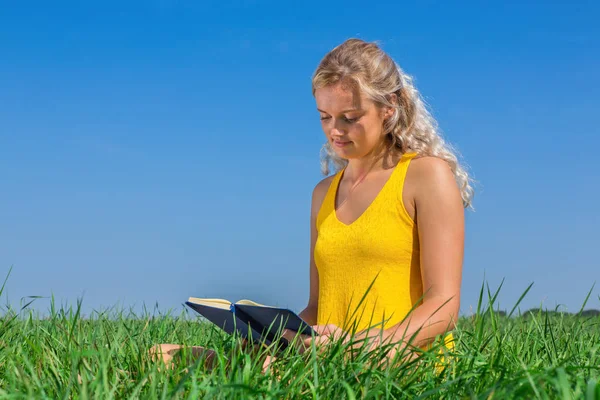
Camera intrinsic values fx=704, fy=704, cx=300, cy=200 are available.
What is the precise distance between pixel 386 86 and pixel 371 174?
17.7 inches

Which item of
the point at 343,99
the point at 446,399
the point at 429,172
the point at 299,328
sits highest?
the point at 343,99

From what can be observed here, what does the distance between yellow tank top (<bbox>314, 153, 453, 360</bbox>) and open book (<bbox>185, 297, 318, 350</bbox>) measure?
55cm

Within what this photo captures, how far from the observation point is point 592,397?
5.00 ft

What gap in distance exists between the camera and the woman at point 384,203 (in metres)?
3.16

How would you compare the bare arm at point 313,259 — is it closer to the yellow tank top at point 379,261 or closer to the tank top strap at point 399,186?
the yellow tank top at point 379,261

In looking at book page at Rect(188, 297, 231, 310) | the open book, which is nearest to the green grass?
the open book

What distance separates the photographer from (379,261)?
3.32m

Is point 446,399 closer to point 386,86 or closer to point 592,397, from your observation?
point 592,397

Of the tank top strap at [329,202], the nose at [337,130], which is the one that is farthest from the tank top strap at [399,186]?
the tank top strap at [329,202]

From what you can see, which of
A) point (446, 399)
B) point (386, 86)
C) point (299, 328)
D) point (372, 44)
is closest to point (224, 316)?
point (299, 328)

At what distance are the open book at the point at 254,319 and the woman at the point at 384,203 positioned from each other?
494 mm

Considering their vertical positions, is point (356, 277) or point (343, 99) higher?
point (343, 99)

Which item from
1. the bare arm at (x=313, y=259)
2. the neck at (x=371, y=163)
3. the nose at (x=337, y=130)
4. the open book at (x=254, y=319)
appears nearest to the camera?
the open book at (x=254, y=319)

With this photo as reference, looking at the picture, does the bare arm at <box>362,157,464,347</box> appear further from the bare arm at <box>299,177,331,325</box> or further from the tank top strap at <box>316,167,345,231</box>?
the bare arm at <box>299,177,331,325</box>
